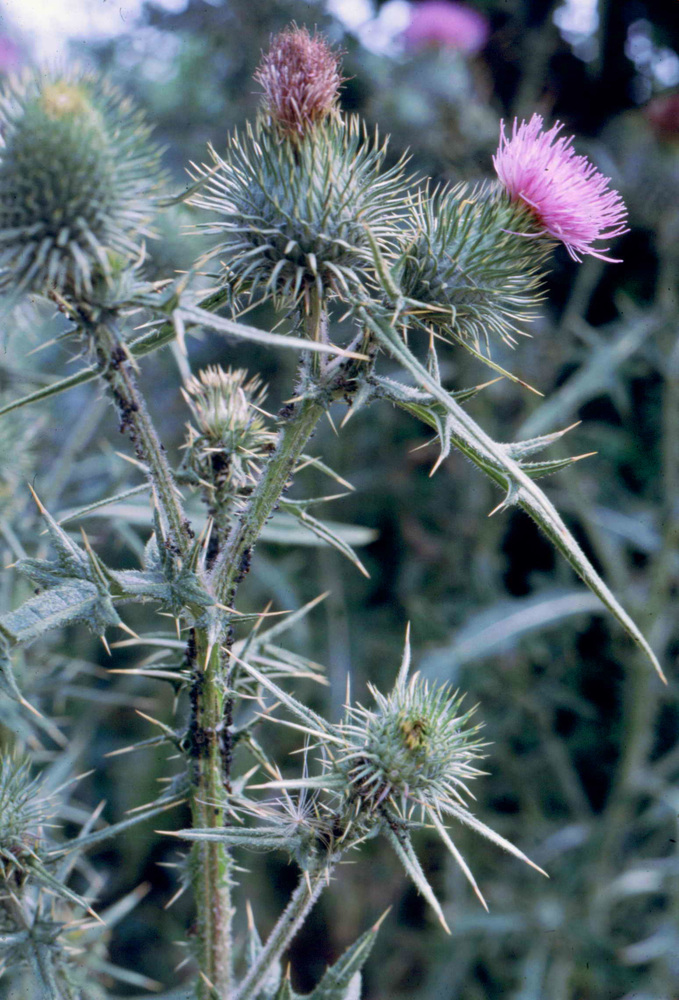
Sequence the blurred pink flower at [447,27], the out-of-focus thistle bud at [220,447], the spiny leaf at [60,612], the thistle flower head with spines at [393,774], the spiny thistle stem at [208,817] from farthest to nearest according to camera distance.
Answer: the blurred pink flower at [447,27] < the out-of-focus thistle bud at [220,447] < the spiny thistle stem at [208,817] < the thistle flower head with spines at [393,774] < the spiny leaf at [60,612]

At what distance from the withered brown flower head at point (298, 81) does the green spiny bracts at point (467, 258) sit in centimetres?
25

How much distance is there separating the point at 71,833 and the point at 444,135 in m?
3.92

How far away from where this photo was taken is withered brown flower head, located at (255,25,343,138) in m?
1.46

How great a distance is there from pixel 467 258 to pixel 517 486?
498 millimetres

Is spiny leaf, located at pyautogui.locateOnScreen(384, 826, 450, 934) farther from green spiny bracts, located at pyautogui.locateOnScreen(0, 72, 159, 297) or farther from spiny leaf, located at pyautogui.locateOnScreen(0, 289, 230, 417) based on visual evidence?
green spiny bracts, located at pyautogui.locateOnScreen(0, 72, 159, 297)

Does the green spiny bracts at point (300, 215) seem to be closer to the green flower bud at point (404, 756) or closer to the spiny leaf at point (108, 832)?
the green flower bud at point (404, 756)

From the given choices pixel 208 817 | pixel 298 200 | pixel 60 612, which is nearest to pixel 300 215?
pixel 298 200

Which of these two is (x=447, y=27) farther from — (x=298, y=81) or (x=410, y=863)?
(x=410, y=863)

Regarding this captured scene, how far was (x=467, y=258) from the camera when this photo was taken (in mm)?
1490

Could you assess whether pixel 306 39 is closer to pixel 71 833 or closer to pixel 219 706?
pixel 219 706

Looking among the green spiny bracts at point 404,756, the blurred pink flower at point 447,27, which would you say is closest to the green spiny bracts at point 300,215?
the green spiny bracts at point 404,756

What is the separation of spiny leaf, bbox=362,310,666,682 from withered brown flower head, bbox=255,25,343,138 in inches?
19.3

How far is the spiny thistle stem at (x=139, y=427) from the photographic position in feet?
4.08

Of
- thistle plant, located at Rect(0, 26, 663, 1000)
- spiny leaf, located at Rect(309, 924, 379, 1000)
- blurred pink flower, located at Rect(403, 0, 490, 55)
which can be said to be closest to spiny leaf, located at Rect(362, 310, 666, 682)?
thistle plant, located at Rect(0, 26, 663, 1000)
